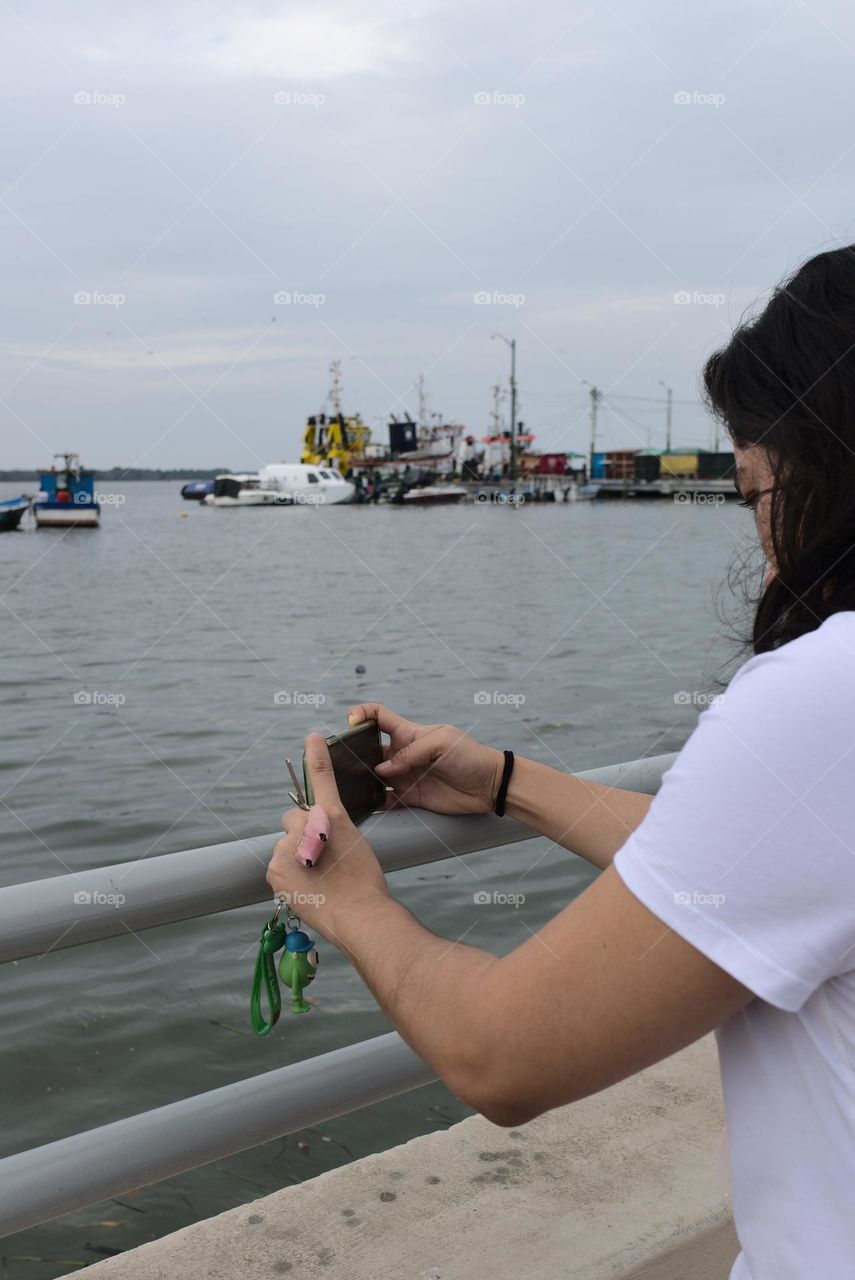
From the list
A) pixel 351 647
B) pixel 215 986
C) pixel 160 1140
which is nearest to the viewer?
pixel 160 1140

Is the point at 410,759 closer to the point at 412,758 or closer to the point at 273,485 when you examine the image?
the point at 412,758

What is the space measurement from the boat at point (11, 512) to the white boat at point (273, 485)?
62.8 feet

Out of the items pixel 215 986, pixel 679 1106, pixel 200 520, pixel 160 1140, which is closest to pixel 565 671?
pixel 215 986

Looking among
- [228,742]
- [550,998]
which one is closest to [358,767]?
[550,998]

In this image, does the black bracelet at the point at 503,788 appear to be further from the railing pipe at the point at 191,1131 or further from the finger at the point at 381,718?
the railing pipe at the point at 191,1131

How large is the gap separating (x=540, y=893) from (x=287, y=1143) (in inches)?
91.5

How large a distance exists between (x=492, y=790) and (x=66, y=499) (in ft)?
135

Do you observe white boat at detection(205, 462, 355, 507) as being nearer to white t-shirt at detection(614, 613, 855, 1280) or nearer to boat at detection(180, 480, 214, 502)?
boat at detection(180, 480, 214, 502)

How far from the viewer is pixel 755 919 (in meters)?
0.78

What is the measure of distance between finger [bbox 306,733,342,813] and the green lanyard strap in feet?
0.44

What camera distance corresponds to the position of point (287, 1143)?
3.64 m

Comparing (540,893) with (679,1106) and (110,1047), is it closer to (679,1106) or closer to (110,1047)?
(110,1047)

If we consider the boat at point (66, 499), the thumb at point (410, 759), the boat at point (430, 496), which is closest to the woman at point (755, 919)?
the thumb at point (410, 759)

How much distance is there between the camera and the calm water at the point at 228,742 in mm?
3842
